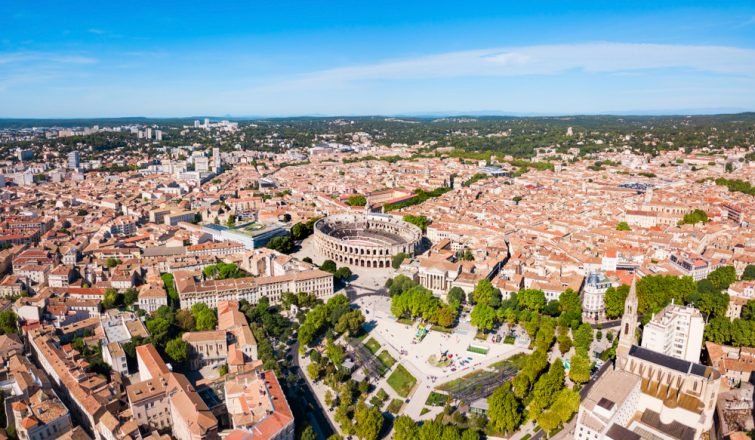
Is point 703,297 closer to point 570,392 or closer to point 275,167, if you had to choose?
point 570,392

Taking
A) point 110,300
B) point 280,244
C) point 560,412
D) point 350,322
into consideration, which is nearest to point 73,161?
point 280,244

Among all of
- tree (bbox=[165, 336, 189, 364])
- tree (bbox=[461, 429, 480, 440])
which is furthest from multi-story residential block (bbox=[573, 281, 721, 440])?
tree (bbox=[165, 336, 189, 364])

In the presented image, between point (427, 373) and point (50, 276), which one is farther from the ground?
point (50, 276)

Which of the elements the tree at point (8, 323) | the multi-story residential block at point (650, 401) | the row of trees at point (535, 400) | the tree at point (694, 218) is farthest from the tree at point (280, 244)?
the tree at point (694, 218)

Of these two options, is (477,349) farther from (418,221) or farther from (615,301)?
→ (418,221)

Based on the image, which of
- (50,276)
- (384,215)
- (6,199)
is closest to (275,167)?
(6,199)

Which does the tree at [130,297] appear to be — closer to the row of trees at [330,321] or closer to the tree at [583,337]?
the row of trees at [330,321]

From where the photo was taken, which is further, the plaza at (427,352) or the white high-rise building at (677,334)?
the plaza at (427,352)
